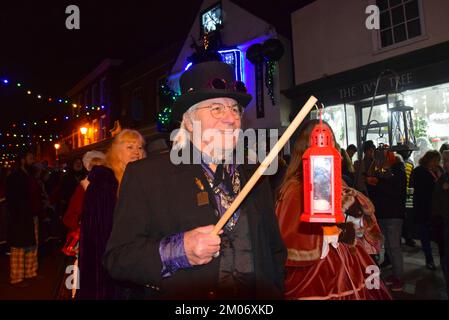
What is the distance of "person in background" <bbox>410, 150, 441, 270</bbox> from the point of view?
6.89 m

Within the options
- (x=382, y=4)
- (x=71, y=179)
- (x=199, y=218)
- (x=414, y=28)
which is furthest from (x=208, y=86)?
(x=382, y=4)

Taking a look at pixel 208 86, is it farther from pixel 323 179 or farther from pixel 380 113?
pixel 380 113

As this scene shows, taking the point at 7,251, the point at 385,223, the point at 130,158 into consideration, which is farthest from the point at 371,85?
the point at 7,251

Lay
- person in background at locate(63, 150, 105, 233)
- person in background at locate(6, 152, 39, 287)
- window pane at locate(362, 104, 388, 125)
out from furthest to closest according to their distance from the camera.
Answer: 1. window pane at locate(362, 104, 388, 125)
2. person in background at locate(6, 152, 39, 287)
3. person in background at locate(63, 150, 105, 233)

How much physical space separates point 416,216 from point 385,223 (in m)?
1.21

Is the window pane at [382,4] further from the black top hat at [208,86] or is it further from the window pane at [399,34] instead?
the black top hat at [208,86]

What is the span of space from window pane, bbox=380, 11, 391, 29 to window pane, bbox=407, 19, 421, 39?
59 cm

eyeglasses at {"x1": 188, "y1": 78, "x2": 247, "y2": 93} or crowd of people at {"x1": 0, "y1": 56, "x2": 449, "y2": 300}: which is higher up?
eyeglasses at {"x1": 188, "y1": 78, "x2": 247, "y2": 93}

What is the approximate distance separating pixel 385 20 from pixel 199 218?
9.91 m

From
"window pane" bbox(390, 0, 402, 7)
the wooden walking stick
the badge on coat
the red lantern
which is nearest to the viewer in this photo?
the wooden walking stick

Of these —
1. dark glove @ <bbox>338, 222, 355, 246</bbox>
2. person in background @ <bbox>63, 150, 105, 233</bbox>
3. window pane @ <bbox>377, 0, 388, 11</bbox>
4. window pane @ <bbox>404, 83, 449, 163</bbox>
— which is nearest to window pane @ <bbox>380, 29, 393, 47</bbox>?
window pane @ <bbox>377, 0, 388, 11</bbox>

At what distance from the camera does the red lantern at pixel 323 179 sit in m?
1.74

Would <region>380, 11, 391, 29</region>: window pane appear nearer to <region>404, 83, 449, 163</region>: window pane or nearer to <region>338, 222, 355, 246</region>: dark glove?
<region>404, 83, 449, 163</region>: window pane

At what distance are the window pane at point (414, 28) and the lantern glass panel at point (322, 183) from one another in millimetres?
8999
